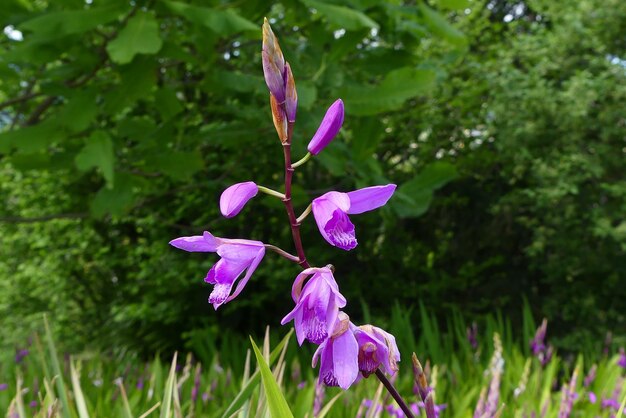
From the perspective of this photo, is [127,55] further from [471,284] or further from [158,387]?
[471,284]

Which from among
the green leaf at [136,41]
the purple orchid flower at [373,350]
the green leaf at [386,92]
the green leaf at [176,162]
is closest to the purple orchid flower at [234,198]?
the purple orchid flower at [373,350]

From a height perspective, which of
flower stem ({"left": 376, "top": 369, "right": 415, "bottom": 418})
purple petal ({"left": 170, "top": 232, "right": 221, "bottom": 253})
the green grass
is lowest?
the green grass

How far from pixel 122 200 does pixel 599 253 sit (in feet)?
10.0

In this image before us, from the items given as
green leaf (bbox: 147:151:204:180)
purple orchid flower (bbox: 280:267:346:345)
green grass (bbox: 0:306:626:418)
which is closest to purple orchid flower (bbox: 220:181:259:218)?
purple orchid flower (bbox: 280:267:346:345)

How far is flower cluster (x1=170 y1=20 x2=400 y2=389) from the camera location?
31.0 inches

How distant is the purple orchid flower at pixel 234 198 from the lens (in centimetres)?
80

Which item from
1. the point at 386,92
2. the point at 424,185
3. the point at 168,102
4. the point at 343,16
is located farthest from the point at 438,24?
the point at 168,102

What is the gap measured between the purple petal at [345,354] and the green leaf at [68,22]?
1.58m

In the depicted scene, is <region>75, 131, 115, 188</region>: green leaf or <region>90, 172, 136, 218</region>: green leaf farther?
<region>90, 172, 136, 218</region>: green leaf

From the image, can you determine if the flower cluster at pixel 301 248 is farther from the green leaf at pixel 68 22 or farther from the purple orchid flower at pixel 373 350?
the green leaf at pixel 68 22

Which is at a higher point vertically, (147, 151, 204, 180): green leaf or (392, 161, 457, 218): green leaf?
(147, 151, 204, 180): green leaf

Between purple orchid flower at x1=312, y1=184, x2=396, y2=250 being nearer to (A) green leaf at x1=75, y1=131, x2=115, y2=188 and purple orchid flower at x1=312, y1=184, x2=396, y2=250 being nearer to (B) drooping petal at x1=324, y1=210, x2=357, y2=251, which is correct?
(B) drooping petal at x1=324, y1=210, x2=357, y2=251

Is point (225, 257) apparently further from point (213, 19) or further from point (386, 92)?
point (386, 92)

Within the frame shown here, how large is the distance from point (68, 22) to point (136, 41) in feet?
0.69
